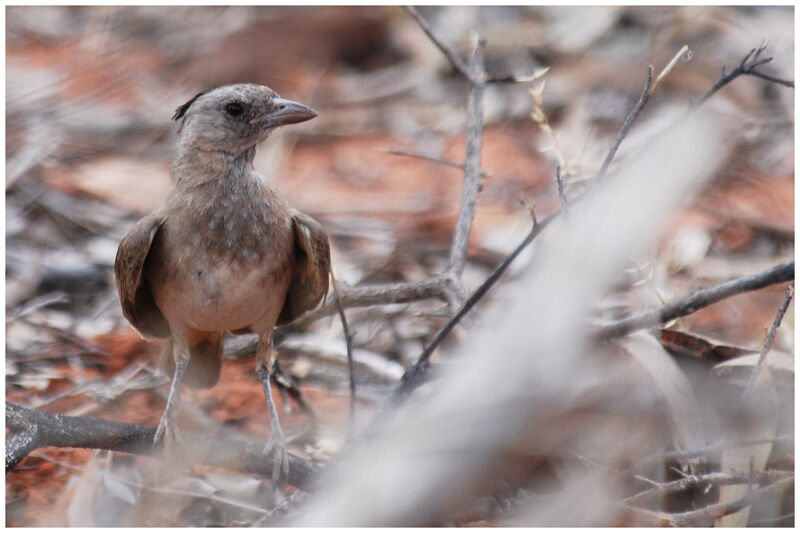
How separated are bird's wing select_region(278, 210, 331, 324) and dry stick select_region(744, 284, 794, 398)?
958 mm

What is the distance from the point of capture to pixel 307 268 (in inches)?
91.0

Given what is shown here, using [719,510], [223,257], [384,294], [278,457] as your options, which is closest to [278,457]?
[278,457]

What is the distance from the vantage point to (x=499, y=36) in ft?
10.2

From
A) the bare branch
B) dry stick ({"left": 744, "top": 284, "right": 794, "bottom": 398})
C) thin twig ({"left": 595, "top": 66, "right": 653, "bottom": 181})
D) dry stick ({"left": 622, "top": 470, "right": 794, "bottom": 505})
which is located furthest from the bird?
dry stick ({"left": 744, "top": 284, "right": 794, "bottom": 398})

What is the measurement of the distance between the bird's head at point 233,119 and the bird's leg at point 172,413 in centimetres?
52

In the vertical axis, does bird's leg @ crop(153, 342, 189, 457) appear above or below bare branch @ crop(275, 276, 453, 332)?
below

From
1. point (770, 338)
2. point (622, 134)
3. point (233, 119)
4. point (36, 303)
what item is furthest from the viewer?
point (36, 303)

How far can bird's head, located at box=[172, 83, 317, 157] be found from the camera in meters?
2.26

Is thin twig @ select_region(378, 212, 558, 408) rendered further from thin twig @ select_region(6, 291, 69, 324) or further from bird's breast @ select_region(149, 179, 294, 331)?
thin twig @ select_region(6, 291, 69, 324)

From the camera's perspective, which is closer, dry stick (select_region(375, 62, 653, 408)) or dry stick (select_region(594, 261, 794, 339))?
dry stick (select_region(594, 261, 794, 339))

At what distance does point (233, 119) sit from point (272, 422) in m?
0.74

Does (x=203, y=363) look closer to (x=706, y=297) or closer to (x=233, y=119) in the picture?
(x=233, y=119)

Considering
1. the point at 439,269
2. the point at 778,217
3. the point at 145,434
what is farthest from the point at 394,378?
the point at 778,217

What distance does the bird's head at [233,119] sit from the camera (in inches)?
88.8
